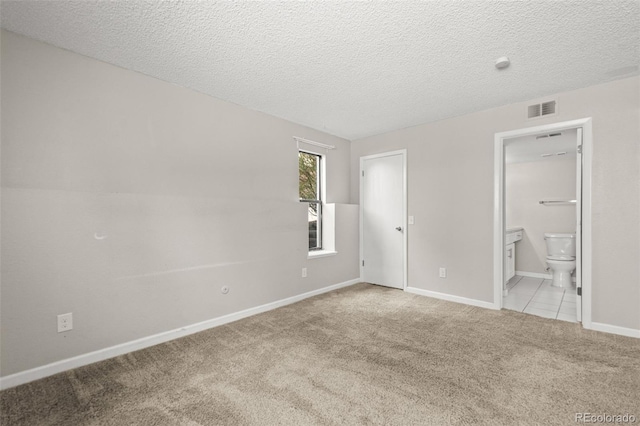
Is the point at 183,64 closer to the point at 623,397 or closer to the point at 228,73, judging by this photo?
the point at 228,73

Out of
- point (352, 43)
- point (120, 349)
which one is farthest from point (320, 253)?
point (352, 43)

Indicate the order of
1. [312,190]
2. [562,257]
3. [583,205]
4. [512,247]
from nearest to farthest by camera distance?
1. [583,205]
2. [312,190]
3. [562,257]
4. [512,247]

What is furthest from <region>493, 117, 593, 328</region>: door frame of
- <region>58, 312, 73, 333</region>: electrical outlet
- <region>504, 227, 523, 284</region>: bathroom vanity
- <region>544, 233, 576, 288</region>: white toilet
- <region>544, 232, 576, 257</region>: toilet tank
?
Result: <region>58, 312, 73, 333</region>: electrical outlet

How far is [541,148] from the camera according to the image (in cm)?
465

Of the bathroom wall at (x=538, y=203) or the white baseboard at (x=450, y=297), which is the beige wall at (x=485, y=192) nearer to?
the white baseboard at (x=450, y=297)

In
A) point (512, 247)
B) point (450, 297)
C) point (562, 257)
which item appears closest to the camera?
point (450, 297)

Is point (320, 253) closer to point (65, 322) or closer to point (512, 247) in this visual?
point (65, 322)

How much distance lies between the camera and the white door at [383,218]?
176 inches

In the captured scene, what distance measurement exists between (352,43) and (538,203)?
5333 millimetres

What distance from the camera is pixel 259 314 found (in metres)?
3.43

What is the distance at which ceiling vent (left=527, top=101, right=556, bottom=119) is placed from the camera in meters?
3.16

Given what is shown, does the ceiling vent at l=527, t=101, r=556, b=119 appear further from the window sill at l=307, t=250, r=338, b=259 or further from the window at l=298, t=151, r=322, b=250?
the window sill at l=307, t=250, r=338, b=259

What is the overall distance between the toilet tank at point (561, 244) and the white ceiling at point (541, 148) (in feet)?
4.61

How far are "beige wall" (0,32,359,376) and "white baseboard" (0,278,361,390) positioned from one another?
45 millimetres
